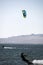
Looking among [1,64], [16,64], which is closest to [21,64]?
[16,64]

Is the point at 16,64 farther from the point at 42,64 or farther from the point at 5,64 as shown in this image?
the point at 42,64

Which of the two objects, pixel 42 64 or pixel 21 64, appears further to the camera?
pixel 21 64

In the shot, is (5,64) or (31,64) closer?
(31,64)

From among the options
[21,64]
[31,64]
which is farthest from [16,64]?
[31,64]

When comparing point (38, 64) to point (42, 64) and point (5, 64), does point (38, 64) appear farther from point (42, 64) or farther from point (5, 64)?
point (5, 64)

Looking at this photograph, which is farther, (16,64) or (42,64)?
(16,64)

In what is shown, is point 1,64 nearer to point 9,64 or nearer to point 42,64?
point 9,64

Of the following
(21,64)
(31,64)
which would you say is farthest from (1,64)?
(31,64)

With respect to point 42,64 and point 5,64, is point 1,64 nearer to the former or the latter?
point 5,64
